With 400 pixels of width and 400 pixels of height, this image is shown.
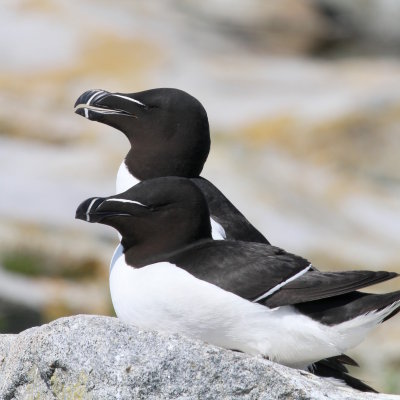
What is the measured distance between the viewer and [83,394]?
19.2 ft

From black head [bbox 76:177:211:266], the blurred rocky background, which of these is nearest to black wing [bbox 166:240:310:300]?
black head [bbox 76:177:211:266]

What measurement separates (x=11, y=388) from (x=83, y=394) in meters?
0.47

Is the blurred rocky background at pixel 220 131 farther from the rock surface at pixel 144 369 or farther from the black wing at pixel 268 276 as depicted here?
the rock surface at pixel 144 369

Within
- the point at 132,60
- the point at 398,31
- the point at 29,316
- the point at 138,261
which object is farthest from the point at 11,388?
the point at 398,31

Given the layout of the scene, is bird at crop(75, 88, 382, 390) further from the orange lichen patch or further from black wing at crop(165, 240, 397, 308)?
the orange lichen patch

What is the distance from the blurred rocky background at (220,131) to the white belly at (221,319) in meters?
4.64

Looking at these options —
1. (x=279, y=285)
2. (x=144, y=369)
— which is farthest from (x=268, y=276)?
(x=144, y=369)

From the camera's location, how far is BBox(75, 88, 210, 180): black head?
28.4ft

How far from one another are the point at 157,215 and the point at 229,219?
1.42 m

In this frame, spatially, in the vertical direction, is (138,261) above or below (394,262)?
below

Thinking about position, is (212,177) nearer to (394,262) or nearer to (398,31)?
(394,262)

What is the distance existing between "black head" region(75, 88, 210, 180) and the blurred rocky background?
342 centimetres

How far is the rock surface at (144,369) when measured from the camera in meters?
5.75

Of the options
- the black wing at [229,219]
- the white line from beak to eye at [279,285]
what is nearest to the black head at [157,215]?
the white line from beak to eye at [279,285]
